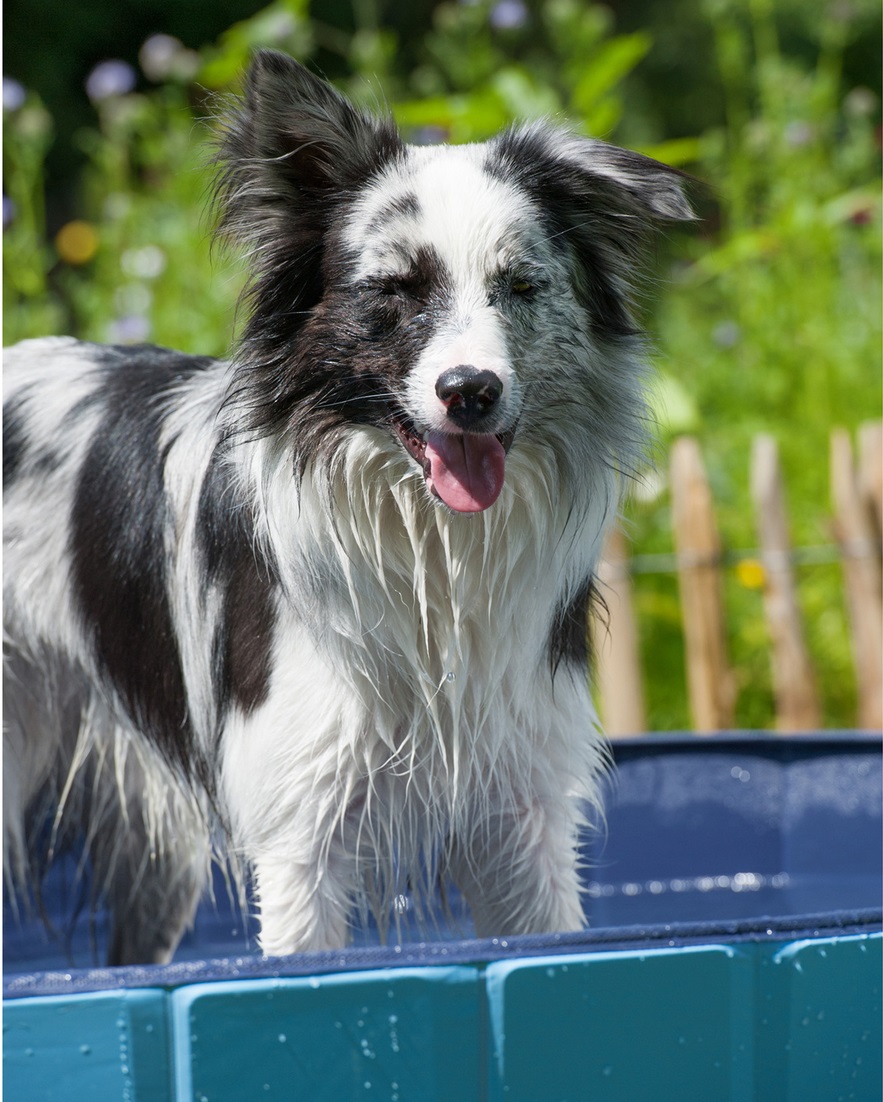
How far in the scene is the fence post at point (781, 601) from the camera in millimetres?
4480

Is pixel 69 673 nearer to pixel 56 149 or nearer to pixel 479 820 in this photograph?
pixel 479 820

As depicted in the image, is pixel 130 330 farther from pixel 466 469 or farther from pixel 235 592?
pixel 466 469

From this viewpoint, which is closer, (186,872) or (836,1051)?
(836,1051)

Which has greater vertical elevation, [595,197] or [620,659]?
[595,197]

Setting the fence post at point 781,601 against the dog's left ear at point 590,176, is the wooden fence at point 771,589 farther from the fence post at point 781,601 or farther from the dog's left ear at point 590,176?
the dog's left ear at point 590,176

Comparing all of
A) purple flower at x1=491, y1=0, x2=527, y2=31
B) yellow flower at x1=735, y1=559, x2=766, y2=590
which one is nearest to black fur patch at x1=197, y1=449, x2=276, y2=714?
yellow flower at x1=735, y1=559, x2=766, y2=590

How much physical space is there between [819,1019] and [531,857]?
0.69 meters

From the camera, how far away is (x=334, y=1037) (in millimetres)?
1885

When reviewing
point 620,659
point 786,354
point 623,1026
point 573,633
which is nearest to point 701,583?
point 620,659

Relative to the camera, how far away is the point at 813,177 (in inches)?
240

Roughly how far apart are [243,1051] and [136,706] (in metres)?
1.10

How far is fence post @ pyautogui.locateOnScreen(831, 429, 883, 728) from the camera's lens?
4.47 m


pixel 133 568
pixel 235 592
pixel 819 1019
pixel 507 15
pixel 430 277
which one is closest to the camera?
pixel 819 1019

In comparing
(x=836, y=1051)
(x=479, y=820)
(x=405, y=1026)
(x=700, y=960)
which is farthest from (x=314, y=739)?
(x=836, y=1051)
